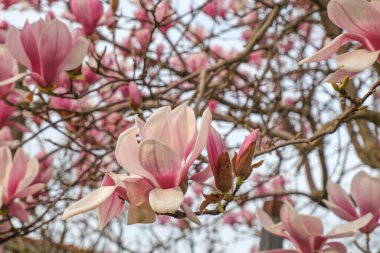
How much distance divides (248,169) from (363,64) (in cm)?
23

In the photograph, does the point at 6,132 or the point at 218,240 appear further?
the point at 218,240

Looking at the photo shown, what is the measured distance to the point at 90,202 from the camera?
26.4 inches

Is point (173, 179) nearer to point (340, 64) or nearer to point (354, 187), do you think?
point (340, 64)

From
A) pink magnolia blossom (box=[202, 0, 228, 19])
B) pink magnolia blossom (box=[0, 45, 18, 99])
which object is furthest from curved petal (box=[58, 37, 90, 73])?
pink magnolia blossom (box=[202, 0, 228, 19])

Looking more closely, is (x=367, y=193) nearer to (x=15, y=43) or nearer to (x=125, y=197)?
(x=125, y=197)

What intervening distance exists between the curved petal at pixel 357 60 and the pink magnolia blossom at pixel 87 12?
3.33 feet

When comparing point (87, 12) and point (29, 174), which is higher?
point (87, 12)

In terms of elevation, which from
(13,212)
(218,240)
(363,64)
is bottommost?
(218,240)

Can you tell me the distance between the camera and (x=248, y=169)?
0.79 m

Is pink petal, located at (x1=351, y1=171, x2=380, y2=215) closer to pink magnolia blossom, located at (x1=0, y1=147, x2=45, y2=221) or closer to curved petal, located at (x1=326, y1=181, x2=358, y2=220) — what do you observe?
curved petal, located at (x1=326, y1=181, x2=358, y2=220)

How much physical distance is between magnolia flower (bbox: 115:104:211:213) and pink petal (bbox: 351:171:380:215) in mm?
456

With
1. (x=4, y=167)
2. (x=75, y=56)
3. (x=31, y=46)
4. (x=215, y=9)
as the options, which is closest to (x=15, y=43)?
(x=31, y=46)

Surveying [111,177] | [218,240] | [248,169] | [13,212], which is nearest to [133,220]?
[111,177]

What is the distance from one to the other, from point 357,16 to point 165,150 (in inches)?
13.0
